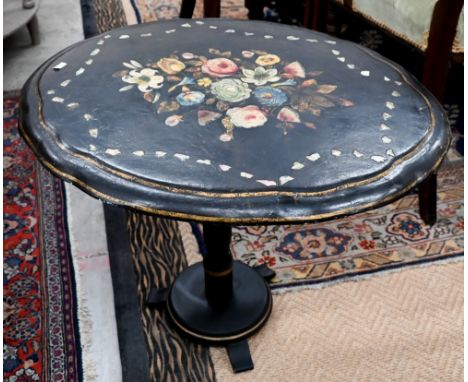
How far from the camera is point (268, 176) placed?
0.92 meters

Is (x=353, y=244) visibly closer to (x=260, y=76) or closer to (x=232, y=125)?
(x=260, y=76)

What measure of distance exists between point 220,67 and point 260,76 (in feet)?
0.28

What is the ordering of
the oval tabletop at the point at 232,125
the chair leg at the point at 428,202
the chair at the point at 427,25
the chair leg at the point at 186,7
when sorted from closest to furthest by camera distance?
1. the oval tabletop at the point at 232,125
2. the chair at the point at 427,25
3. the chair leg at the point at 428,202
4. the chair leg at the point at 186,7

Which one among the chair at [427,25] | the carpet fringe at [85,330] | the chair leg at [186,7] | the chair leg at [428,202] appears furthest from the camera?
the chair leg at [186,7]

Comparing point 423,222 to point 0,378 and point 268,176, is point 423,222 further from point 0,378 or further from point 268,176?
point 0,378

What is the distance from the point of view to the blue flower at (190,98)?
1085 mm

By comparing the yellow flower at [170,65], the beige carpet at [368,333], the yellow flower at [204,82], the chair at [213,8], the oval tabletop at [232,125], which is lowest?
the beige carpet at [368,333]

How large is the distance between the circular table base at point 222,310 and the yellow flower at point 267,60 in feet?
1.90

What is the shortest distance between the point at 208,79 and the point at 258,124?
0.19m

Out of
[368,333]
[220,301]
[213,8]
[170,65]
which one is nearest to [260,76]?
[170,65]

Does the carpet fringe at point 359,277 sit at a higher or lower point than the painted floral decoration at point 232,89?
lower

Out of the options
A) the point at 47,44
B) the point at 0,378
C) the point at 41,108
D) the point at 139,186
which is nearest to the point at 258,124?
the point at 139,186

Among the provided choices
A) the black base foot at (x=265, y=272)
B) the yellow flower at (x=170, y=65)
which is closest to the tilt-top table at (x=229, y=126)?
the yellow flower at (x=170, y=65)

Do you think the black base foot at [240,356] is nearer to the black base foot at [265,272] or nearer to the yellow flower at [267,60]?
the black base foot at [265,272]
